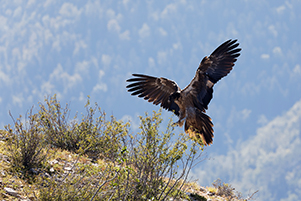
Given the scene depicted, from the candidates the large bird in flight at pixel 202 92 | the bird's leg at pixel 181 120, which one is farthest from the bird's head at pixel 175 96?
the bird's leg at pixel 181 120

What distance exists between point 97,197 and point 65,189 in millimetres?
666

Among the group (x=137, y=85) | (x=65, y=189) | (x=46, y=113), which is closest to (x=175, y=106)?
(x=137, y=85)

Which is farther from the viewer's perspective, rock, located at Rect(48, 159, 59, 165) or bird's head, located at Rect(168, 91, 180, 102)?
bird's head, located at Rect(168, 91, 180, 102)

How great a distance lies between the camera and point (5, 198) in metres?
5.86

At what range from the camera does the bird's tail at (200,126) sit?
7855mm

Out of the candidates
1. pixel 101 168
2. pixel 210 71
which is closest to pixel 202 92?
pixel 210 71

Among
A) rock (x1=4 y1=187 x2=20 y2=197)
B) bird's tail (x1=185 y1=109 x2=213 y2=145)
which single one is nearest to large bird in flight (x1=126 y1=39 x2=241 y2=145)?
bird's tail (x1=185 y1=109 x2=213 y2=145)

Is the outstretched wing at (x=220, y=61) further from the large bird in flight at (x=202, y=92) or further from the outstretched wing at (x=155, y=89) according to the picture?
A: the outstretched wing at (x=155, y=89)

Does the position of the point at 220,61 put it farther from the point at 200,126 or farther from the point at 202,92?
the point at 200,126

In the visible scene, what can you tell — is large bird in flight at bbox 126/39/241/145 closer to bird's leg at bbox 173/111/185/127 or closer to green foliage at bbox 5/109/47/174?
bird's leg at bbox 173/111/185/127

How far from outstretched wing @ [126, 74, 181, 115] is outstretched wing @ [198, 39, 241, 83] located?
106 centimetres

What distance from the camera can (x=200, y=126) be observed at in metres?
8.01

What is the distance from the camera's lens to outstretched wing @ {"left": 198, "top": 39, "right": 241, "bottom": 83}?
807 cm

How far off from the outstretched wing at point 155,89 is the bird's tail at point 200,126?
1.63ft
